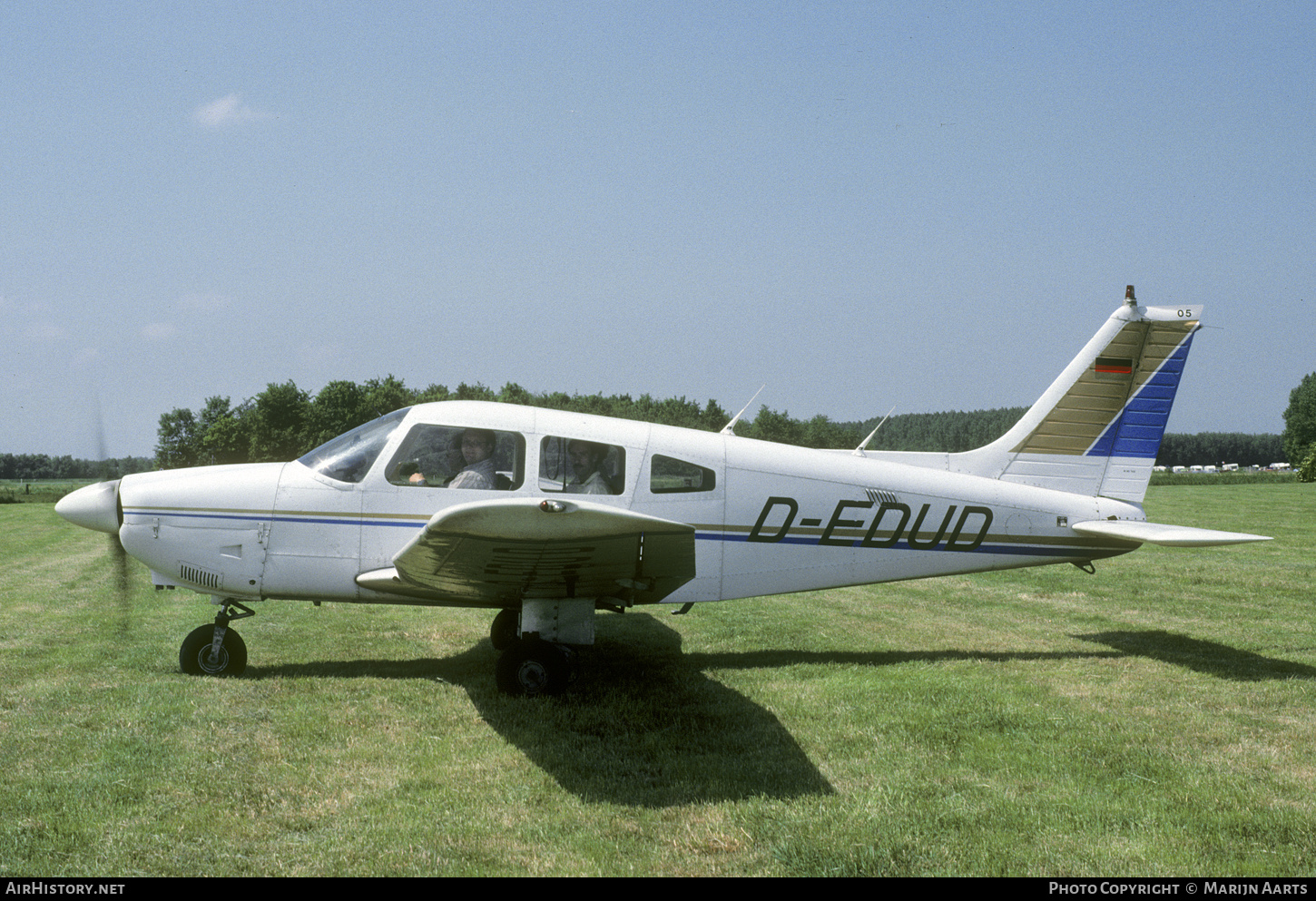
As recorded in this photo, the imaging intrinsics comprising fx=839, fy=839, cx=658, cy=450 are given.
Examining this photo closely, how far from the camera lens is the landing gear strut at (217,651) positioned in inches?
257

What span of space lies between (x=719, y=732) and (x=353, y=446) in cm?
353

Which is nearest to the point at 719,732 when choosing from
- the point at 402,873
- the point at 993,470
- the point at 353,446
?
the point at 402,873

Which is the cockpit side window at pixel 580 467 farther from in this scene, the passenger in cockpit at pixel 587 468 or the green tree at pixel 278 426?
the green tree at pixel 278 426

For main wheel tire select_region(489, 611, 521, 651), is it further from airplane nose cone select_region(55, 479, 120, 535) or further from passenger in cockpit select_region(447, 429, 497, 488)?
airplane nose cone select_region(55, 479, 120, 535)

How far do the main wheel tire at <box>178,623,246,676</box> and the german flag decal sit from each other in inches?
316

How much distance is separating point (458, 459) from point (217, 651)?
2.43 meters

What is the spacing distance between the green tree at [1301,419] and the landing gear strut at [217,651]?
119584mm

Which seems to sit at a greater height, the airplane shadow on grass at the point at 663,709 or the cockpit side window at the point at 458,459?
the cockpit side window at the point at 458,459

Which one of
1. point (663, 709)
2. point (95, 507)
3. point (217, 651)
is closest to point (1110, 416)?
point (663, 709)

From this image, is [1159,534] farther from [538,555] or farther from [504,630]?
[504,630]

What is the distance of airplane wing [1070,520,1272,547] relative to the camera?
648 centimetres

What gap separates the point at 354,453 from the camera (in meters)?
6.48

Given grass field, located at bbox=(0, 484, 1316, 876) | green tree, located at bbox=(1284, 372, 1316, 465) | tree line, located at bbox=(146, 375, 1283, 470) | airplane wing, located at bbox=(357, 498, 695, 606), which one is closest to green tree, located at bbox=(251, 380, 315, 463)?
tree line, located at bbox=(146, 375, 1283, 470)

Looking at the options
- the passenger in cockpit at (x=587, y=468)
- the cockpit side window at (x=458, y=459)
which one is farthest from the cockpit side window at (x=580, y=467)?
the cockpit side window at (x=458, y=459)
